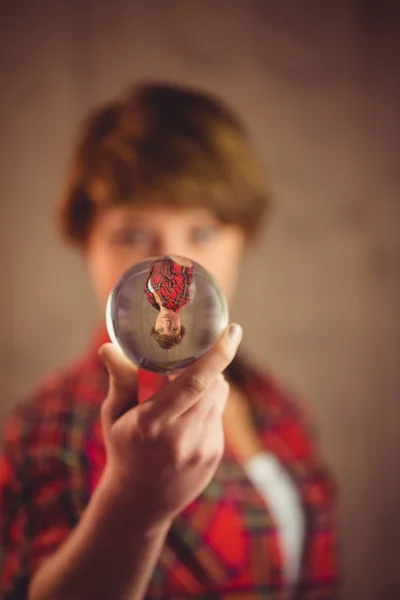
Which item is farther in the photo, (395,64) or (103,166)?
(395,64)

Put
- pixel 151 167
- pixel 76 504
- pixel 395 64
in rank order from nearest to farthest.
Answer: pixel 76 504, pixel 151 167, pixel 395 64

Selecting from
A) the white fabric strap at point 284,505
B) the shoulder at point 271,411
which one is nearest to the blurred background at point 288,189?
the shoulder at point 271,411

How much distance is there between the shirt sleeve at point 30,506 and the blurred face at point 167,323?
0.64ft

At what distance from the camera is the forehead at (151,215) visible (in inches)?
18.9

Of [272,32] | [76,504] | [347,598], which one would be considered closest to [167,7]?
[272,32]

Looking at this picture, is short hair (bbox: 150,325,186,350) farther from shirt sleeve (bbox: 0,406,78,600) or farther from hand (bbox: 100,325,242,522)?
shirt sleeve (bbox: 0,406,78,600)

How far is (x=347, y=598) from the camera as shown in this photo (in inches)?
40.1

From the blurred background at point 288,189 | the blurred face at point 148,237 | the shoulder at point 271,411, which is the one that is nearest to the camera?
the blurred face at point 148,237

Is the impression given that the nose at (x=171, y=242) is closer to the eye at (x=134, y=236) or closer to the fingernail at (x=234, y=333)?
the eye at (x=134, y=236)

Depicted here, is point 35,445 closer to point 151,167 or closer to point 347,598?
point 151,167

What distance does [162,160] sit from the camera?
0.49m

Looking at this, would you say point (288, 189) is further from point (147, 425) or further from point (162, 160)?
point (147, 425)

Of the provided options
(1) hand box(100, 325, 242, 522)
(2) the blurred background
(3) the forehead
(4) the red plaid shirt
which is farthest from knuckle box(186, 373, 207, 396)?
(2) the blurred background

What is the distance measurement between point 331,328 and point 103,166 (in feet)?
2.25
